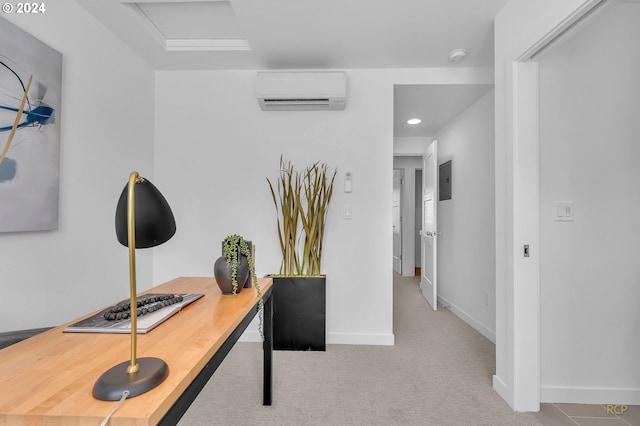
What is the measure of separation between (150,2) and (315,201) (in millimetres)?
1861

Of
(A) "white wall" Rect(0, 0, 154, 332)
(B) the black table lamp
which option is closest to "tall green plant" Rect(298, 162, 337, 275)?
(A) "white wall" Rect(0, 0, 154, 332)

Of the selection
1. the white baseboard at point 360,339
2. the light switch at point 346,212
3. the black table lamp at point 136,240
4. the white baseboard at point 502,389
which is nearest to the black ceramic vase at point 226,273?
the black table lamp at point 136,240

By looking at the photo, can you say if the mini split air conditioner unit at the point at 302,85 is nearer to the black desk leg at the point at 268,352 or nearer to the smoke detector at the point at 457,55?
the smoke detector at the point at 457,55

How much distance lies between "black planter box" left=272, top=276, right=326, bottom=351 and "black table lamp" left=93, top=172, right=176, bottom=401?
6.13 ft

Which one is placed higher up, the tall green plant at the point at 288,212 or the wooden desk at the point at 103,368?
the tall green plant at the point at 288,212

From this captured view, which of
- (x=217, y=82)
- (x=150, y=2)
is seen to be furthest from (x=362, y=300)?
(x=150, y=2)

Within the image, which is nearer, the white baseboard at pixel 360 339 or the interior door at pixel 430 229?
the white baseboard at pixel 360 339

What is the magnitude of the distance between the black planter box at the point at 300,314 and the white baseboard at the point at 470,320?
1.58 meters

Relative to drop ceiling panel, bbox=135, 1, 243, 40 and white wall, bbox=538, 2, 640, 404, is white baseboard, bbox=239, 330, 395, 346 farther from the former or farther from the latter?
drop ceiling panel, bbox=135, 1, 243, 40

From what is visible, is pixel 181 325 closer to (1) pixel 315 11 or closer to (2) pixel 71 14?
(1) pixel 315 11

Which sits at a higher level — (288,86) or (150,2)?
(150,2)

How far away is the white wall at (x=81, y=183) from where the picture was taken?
1701 millimetres

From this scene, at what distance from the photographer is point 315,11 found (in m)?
2.06

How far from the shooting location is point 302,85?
104 inches
